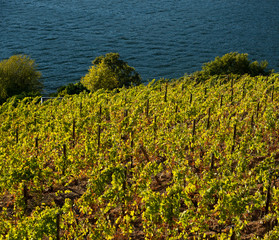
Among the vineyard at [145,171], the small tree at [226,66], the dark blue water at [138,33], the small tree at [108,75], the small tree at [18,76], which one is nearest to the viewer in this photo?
the vineyard at [145,171]

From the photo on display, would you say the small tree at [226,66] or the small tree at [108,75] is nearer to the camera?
the small tree at [108,75]

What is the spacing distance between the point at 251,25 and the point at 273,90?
226ft

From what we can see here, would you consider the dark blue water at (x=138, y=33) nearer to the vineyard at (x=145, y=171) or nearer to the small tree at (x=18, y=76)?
the small tree at (x=18, y=76)

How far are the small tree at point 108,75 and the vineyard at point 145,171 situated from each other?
63.6 ft

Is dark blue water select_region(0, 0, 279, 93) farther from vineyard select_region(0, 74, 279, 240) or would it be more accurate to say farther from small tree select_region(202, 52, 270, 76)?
vineyard select_region(0, 74, 279, 240)

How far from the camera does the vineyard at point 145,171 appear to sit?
7.16m

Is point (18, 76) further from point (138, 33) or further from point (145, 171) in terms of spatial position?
point (145, 171)

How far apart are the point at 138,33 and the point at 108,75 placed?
4154 cm

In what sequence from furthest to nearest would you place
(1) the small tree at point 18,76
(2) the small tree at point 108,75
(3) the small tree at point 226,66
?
(1) the small tree at point 18,76
(3) the small tree at point 226,66
(2) the small tree at point 108,75

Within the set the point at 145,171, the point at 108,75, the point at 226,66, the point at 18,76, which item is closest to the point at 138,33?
the point at 18,76

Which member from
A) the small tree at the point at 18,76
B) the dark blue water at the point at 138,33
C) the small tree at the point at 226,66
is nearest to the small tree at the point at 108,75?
the small tree at the point at 226,66

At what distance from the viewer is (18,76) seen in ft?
160

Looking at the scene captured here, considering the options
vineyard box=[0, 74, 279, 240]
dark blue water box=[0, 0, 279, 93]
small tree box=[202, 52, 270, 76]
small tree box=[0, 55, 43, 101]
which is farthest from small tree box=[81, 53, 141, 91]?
dark blue water box=[0, 0, 279, 93]

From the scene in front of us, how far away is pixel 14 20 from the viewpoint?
83062mm
